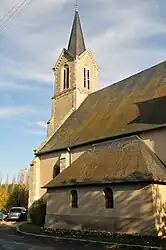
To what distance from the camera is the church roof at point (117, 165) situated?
14781 millimetres

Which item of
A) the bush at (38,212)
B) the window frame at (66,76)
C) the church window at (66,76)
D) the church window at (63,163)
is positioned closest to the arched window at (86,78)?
the window frame at (66,76)

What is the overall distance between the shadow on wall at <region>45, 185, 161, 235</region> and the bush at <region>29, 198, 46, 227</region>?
3667 mm

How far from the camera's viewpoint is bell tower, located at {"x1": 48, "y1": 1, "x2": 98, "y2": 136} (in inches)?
1150

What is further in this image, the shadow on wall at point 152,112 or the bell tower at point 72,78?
the bell tower at point 72,78

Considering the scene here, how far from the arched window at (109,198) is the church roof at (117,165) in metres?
0.63

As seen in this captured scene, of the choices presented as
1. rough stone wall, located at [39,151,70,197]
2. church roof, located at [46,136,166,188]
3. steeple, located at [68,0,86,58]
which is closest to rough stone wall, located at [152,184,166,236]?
church roof, located at [46,136,166,188]

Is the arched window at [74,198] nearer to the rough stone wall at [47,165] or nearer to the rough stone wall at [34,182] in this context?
the rough stone wall at [47,165]

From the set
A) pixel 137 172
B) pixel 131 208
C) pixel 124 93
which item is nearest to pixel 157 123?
pixel 137 172

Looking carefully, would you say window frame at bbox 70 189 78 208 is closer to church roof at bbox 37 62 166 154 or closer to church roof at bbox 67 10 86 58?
church roof at bbox 37 62 166 154

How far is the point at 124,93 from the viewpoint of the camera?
23.8 metres

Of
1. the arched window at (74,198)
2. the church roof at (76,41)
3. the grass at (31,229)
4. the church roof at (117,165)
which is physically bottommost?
the grass at (31,229)

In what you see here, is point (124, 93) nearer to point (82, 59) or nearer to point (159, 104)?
point (159, 104)

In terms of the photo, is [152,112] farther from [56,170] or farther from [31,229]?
[31,229]

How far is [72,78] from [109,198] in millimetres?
17495
